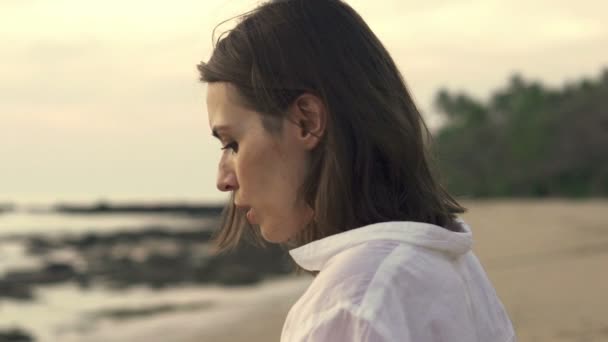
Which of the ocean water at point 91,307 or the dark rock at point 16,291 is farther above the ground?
the ocean water at point 91,307

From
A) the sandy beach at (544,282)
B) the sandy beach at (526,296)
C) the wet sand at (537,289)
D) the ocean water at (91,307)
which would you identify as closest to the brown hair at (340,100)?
the sandy beach at (544,282)

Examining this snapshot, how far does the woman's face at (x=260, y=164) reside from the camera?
1457 mm

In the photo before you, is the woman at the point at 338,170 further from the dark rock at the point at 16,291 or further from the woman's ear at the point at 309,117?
the dark rock at the point at 16,291

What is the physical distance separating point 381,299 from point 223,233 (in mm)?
786

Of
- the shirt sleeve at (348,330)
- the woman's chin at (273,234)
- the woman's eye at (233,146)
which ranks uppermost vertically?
the woman's eye at (233,146)

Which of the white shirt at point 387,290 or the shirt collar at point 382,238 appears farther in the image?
the shirt collar at point 382,238

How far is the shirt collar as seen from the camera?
134 centimetres

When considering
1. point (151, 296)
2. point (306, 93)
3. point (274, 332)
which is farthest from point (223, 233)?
point (151, 296)

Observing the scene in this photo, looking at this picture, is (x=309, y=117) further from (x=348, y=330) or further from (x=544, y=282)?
(x=544, y=282)

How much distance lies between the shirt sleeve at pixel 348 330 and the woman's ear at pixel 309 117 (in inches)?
11.3

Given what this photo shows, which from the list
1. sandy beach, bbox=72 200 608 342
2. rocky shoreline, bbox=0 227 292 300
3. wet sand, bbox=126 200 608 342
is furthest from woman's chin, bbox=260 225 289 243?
rocky shoreline, bbox=0 227 292 300

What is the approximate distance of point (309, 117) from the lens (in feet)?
4.73

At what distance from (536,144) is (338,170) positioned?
42063 mm

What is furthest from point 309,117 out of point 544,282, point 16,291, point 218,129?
point 16,291
